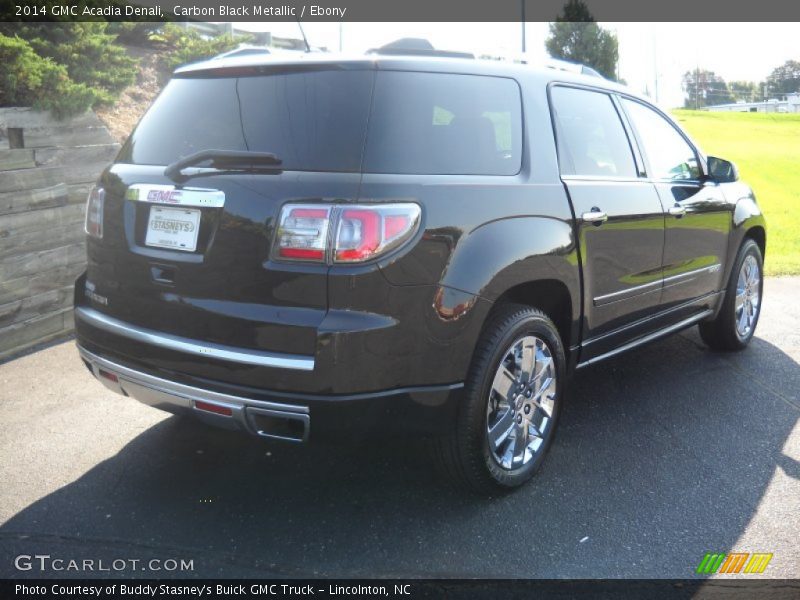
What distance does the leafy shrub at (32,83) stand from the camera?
6.03 metres

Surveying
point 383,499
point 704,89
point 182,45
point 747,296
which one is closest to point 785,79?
point 704,89

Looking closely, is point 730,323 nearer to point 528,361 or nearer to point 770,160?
point 528,361

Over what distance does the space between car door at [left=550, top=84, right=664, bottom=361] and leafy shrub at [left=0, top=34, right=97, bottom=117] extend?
158 inches

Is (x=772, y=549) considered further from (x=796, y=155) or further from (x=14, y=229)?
(x=796, y=155)

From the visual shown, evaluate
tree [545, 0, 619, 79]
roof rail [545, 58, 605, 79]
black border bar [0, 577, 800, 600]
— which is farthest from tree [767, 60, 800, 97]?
black border bar [0, 577, 800, 600]

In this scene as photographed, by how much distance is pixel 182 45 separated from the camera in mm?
11914

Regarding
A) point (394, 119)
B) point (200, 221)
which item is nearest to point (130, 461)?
point (200, 221)

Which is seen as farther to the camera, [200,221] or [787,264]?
[787,264]

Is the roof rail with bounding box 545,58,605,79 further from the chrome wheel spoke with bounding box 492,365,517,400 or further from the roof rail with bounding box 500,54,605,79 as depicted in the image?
the chrome wheel spoke with bounding box 492,365,517,400

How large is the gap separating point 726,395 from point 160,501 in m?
3.47

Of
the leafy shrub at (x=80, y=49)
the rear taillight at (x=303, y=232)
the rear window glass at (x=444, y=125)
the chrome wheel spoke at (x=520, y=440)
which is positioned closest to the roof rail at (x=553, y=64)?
the rear window glass at (x=444, y=125)

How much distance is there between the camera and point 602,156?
423 centimetres

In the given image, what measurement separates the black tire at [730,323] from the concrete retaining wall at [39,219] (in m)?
4.76

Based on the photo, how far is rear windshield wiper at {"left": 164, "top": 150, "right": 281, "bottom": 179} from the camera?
2984 millimetres
